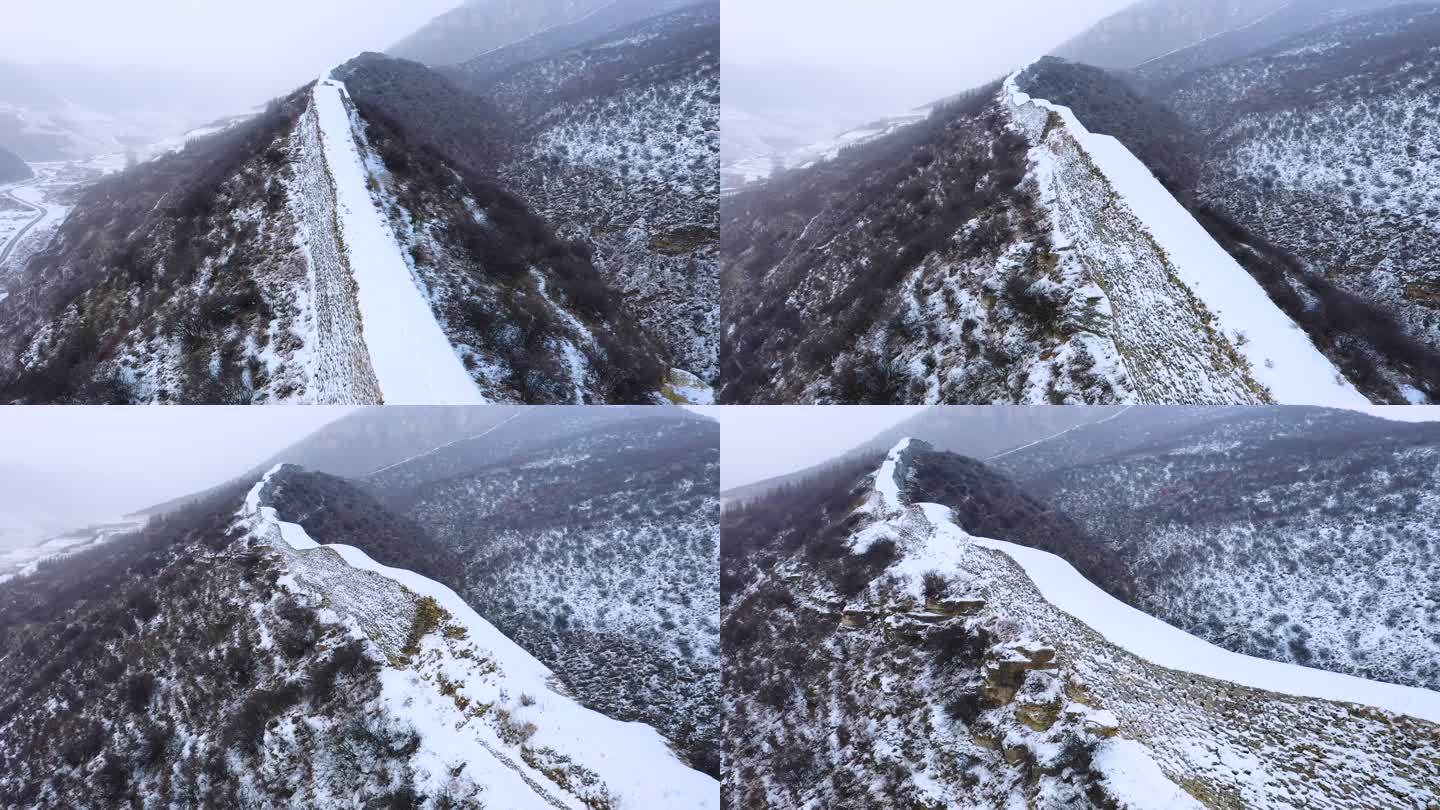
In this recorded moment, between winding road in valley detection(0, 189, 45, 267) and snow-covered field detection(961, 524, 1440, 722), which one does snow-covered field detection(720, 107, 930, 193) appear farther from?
winding road in valley detection(0, 189, 45, 267)

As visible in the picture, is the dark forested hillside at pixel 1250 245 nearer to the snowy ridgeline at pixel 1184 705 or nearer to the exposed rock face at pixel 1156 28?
the exposed rock face at pixel 1156 28

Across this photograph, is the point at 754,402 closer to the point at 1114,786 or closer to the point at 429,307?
the point at 429,307

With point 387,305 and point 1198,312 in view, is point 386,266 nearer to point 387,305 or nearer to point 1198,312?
point 387,305

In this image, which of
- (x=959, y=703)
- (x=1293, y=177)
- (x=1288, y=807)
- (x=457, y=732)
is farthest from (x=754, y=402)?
(x=1293, y=177)

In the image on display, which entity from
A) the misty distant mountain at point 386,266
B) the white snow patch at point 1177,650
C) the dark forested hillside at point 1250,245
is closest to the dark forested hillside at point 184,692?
the misty distant mountain at point 386,266

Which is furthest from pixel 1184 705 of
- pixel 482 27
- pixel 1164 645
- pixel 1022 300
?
pixel 482 27

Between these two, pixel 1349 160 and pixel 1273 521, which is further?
pixel 1349 160

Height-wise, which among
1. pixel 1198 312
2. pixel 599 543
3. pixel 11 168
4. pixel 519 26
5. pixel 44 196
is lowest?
pixel 599 543
